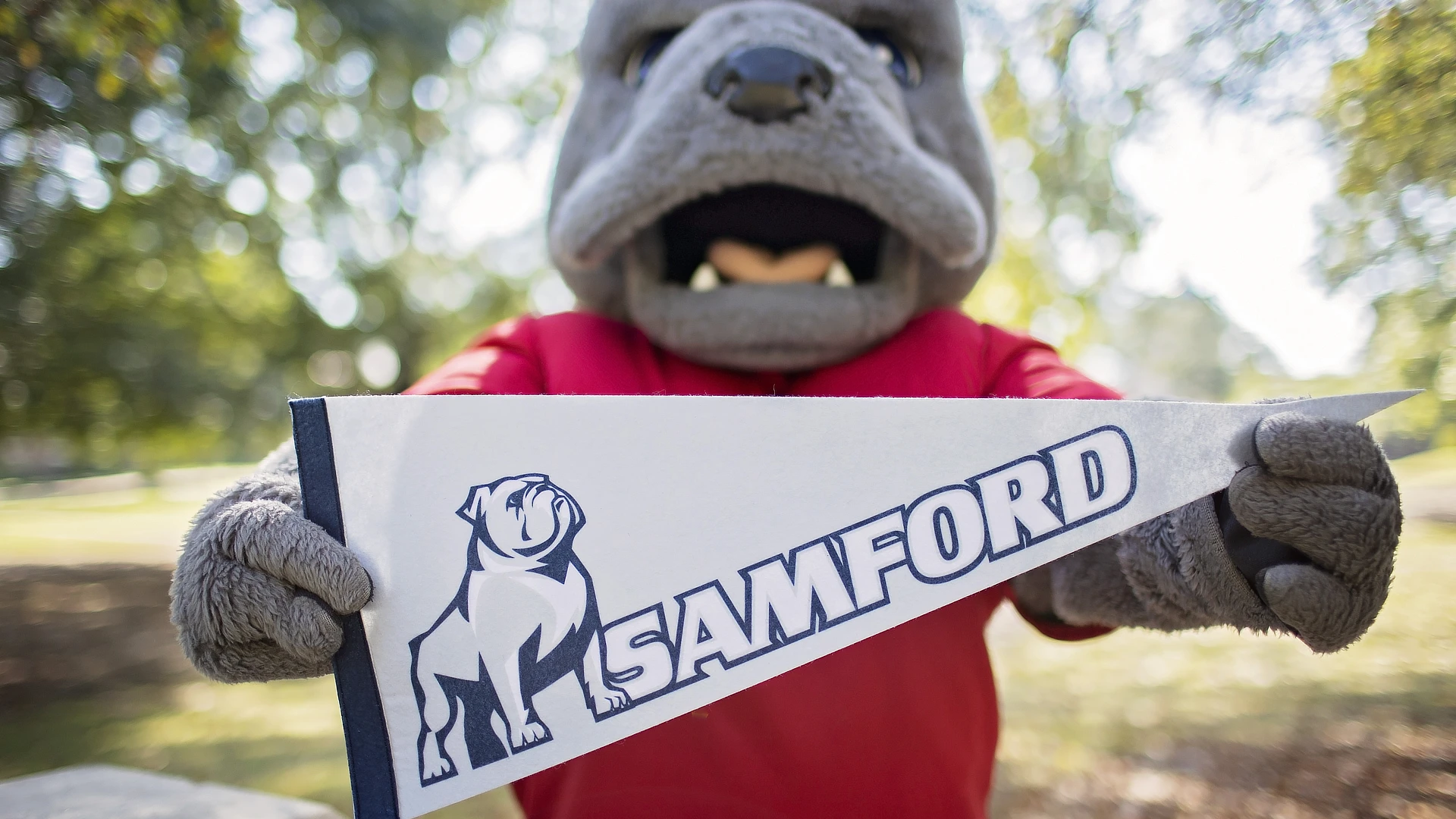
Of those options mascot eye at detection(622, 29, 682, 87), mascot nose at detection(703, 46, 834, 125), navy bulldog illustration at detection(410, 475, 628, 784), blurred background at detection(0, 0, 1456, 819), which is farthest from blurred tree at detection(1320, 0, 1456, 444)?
navy bulldog illustration at detection(410, 475, 628, 784)

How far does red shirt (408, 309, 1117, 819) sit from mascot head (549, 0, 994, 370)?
0.41ft

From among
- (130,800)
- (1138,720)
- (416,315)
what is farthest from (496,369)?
(416,315)

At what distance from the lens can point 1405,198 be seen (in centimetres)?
90

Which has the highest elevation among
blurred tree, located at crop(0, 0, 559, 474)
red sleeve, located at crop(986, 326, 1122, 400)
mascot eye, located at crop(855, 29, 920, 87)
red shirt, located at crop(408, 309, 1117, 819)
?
blurred tree, located at crop(0, 0, 559, 474)

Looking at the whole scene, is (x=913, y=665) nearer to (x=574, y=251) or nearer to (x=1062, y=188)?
(x=574, y=251)

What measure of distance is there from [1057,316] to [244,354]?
4070 millimetres

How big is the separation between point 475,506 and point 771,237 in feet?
1.75

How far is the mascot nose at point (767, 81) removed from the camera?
2.64ft

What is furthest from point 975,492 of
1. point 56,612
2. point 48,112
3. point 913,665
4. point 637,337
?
point 56,612

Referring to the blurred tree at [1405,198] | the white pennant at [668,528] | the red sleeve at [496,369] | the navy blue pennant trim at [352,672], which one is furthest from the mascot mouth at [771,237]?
the blurred tree at [1405,198]

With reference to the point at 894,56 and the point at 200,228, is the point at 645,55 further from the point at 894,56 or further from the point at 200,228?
the point at 200,228

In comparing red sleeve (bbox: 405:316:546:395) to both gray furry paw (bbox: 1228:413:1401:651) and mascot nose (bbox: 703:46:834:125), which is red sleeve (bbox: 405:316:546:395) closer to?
mascot nose (bbox: 703:46:834:125)

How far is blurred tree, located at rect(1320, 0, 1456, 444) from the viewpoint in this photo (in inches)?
A: 33.4

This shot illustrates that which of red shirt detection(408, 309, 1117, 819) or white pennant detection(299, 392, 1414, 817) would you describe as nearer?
white pennant detection(299, 392, 1414, 817)
